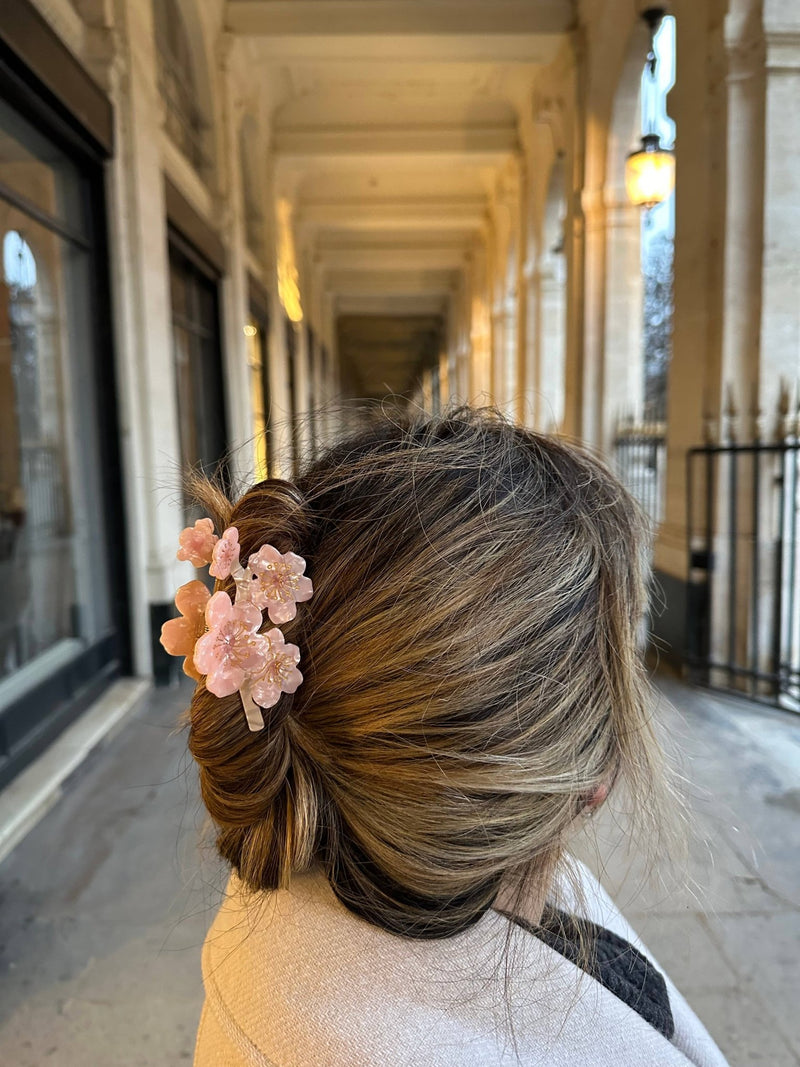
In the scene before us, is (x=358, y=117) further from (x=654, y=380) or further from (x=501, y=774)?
(x=501, y=774)

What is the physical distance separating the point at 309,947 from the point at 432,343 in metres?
31.7

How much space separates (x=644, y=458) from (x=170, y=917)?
5.53 meters

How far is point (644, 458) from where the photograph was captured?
6609 mm

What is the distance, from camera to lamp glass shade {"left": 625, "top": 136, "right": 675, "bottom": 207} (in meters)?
5.46

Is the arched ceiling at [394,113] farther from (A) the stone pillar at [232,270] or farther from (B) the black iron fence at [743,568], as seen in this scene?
(B) the black iron fence at [743,568]

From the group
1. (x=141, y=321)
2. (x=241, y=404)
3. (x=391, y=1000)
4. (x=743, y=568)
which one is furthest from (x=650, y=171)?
(x=391, y=1000)

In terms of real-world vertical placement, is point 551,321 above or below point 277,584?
above

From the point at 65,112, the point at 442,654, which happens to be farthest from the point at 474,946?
the point at 65,112

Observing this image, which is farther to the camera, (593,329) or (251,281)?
(251,281)

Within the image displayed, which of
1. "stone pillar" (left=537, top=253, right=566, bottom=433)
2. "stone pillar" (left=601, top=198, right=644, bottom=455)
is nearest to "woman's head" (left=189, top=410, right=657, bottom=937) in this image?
"stone pillar" (left=601, top=198, right=644, bottom=455)

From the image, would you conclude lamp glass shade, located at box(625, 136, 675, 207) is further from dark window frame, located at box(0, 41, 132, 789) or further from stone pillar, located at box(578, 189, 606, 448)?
dark window frame, located at box(0, 41, 132, 789)

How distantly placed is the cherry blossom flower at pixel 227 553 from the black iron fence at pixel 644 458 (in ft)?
17.6

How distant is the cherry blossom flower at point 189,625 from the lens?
0.77m

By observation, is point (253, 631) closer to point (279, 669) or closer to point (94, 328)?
point (279, 669)
